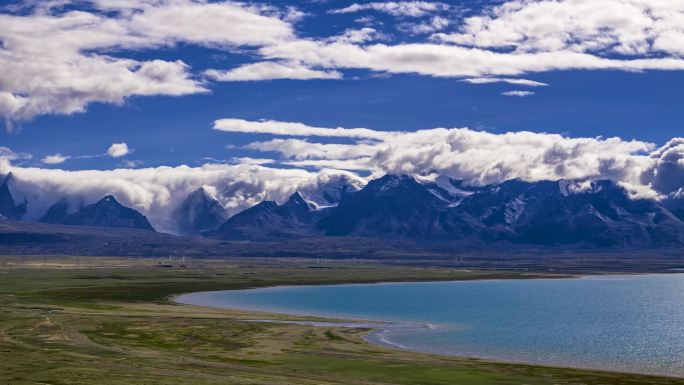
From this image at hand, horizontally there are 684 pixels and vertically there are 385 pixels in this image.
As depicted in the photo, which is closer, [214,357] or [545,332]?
[214,357]

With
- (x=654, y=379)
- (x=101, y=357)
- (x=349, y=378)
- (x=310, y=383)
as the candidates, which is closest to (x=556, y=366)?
(x=654, y=379)

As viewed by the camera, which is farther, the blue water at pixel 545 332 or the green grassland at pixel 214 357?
the blue water at pixel 545 332

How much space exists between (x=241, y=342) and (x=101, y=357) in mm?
25396

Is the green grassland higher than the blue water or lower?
higher

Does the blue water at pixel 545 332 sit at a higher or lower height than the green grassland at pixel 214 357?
lower

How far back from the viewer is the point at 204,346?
111 metres

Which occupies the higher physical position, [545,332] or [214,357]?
[214,357]

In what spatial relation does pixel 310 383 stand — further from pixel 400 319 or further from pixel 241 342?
pixel 400 319

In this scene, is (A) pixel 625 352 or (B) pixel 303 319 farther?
(B) pixel 303 319

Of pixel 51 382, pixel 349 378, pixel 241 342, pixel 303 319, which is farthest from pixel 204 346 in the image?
pixel 303 319

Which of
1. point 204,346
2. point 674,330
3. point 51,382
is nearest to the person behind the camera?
point 51,382

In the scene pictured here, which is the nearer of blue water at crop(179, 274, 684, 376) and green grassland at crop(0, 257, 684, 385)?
green grassland at crop(0, 257, 684, 385)

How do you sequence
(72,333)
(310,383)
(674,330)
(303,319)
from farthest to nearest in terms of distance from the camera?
(303,319), (674,330), (72,333), (310,383)

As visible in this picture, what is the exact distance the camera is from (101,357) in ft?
310
